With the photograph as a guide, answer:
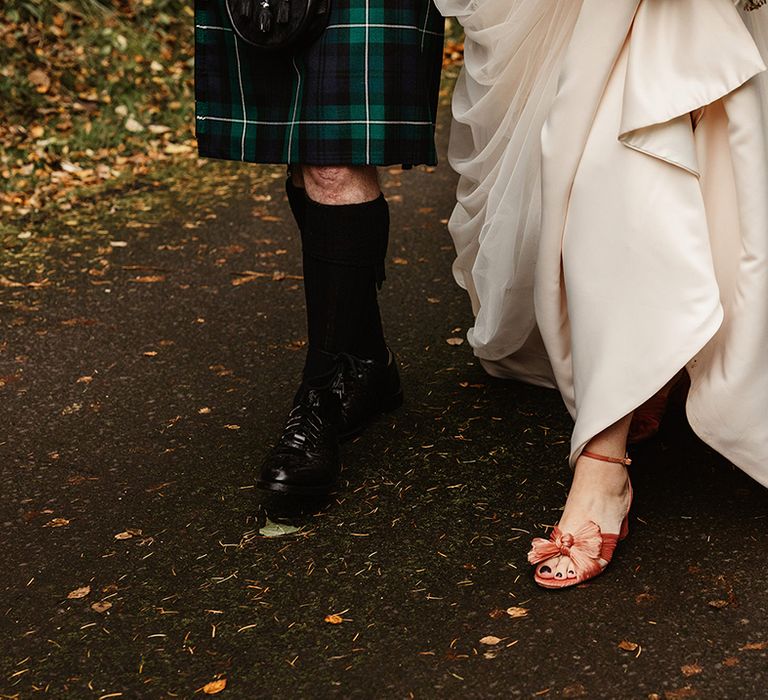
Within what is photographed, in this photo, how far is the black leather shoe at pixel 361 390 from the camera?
286 cm

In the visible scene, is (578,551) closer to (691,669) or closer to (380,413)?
(691,669)

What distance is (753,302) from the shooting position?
230cm

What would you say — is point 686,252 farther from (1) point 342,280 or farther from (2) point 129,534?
(2) point 129,534

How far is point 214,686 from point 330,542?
0.51 m

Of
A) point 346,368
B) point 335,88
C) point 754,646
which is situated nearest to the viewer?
point 754,646

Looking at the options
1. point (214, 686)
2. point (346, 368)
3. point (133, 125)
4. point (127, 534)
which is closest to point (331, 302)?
point (346, 368)

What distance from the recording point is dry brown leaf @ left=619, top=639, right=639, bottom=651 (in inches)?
81.8

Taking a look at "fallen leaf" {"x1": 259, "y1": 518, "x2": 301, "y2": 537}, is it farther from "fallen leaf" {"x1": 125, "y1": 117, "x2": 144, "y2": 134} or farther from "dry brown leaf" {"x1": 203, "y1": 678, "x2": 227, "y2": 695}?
"fallen leaf" {"x1": 125, "y1": 117, "x2": 144, "y2": 134}

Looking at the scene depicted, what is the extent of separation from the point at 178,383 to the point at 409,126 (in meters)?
1.12

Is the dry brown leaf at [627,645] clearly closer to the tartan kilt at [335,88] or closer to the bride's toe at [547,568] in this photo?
the bride's toe at [547,568]

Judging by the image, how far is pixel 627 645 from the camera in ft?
6.84

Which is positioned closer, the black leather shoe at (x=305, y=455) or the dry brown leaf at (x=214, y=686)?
the dry brown leaf at (x=214, y=686)

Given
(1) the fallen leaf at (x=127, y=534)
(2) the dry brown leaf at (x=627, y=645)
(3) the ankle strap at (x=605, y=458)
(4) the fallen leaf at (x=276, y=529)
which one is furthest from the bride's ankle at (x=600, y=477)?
(1) the fallen leaf at (x=127, y=534)

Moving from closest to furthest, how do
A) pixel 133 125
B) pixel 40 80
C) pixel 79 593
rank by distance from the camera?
pixel 79 593 < pixel 133 125 < pixel 40 80
